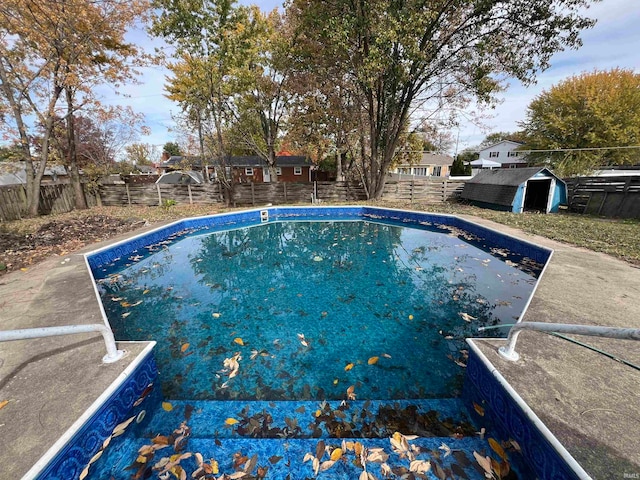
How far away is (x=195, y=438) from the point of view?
86.4 inches

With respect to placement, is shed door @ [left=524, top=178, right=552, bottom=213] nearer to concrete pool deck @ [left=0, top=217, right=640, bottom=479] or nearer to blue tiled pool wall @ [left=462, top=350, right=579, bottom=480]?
concrete pool deck @ [left=0, top=217, right=640, bottom=479]

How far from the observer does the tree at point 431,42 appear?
9.38m

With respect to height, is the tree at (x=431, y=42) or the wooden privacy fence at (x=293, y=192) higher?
the tree at (x=431, y=42)

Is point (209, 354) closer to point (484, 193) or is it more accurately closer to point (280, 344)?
point (280, 344)

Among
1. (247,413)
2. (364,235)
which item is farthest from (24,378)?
(364,235)

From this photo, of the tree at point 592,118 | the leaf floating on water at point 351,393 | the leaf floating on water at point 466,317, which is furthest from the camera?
the tree at point 592,118

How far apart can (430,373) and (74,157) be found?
1663 cm

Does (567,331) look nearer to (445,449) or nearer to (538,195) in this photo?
(445,449)

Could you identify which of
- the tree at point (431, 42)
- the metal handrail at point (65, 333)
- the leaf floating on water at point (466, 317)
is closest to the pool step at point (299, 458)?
the metal handrail at point (65, 333)

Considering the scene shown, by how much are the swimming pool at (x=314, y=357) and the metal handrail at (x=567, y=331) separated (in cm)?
59

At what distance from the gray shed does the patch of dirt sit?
14.9 meters

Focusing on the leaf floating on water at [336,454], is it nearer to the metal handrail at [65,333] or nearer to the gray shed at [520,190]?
the metal handrail at [65,333]

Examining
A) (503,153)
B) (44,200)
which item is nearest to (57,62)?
(44,200)

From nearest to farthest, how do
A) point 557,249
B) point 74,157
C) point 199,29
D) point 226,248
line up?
point 557,249
point 226,248
point 199,29
point 74,157
